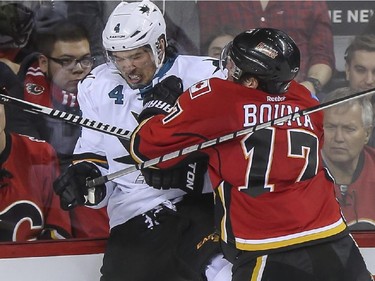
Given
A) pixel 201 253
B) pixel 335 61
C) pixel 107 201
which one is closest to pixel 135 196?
pixel 107 201

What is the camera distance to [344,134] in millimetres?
2783

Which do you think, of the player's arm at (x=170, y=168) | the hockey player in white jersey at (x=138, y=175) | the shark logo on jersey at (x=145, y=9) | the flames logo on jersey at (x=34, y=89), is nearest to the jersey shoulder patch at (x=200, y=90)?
the player's arm at (x=170, y=168)

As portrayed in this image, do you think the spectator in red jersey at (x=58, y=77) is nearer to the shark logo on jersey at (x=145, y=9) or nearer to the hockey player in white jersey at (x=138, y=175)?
the hockey player in white jersey at (x=138, y=175)

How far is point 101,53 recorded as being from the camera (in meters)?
2.69

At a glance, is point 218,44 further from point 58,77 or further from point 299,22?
point 58,77

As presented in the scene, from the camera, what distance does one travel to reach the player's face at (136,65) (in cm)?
244

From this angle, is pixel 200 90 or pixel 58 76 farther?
pixel 58 76

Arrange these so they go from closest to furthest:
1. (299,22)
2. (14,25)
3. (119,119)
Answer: (119,119)
(14,25)
(299,22)

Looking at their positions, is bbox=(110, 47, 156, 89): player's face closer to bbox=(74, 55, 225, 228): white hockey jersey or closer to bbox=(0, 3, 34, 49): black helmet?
bbox=(74, 55, 225, 228): white hockey jersey

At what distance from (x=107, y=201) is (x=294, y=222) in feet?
2.23

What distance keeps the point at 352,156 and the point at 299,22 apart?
1.38 ft

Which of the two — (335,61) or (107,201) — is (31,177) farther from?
(335,61)

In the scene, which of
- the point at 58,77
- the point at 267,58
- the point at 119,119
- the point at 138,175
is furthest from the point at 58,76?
the point at 267,58

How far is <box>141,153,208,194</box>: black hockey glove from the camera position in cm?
235
